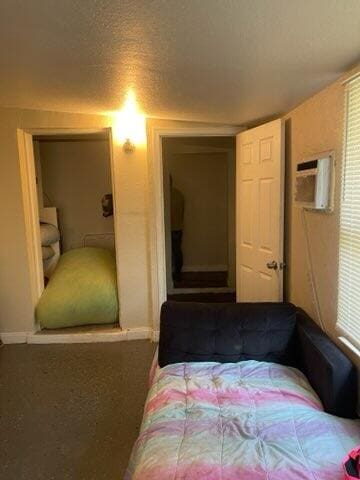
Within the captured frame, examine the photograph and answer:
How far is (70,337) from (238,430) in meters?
2.52

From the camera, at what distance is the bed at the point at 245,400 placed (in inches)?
54.2

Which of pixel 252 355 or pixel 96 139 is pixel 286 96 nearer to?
pixel 252 355

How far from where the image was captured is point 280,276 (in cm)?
284

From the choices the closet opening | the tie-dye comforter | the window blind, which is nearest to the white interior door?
the window blind

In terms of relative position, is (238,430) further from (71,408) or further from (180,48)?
(180,48)

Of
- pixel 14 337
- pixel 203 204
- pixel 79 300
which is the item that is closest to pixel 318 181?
pixel 79 300

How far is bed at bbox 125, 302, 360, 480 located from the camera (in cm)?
138

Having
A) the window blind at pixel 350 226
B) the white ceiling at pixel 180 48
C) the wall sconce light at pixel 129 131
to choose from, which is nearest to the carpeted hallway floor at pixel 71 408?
the window blind at pixel 350 226

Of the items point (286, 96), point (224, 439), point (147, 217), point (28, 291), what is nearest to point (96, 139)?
point (147, 217)

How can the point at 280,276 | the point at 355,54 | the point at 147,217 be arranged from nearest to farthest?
the point at 355,54, the point at 280,276, the point at 147,217

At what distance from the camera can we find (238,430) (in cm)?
157

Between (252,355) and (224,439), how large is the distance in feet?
2.55

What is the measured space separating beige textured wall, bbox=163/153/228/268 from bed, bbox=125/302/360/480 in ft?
12.7

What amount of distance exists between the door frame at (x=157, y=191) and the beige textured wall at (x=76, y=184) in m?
1.63
